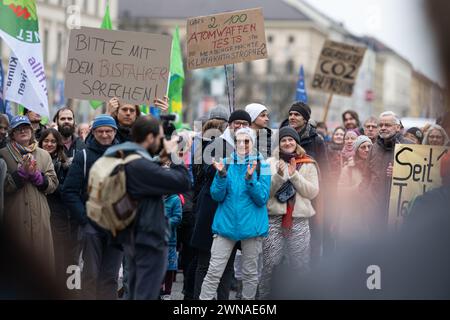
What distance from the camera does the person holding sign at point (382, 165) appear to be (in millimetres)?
10039

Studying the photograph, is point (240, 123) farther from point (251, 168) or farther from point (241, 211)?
point (241, 211)

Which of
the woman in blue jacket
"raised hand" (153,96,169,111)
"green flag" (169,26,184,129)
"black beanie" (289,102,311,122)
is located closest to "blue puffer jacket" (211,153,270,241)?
the woman in blue jacket

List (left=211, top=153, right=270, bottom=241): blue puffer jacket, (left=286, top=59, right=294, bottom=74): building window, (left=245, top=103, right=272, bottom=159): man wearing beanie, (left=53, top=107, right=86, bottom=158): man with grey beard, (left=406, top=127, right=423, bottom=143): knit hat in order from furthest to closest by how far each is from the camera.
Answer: (left=286, top=59, right=294, bottom=74): building window
(left=406, top=127, right=423, bottom=143): knit hat
(left=53, top=107, right=86, bottom=158): man with grey beard
(left=245, top=103, right=272, bottom=159): man wearing beanie
(left=211, top=153, right=270, bottom=241): blue puffer jacket

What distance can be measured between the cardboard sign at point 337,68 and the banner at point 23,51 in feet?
23.7

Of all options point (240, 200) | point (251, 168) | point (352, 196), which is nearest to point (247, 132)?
point (251, 168)

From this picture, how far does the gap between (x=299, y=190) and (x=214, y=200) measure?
0.77 m

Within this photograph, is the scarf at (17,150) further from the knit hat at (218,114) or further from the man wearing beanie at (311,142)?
the man wearing beanie at (311,142)

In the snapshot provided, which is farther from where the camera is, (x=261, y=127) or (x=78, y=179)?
(x=261, y=127)

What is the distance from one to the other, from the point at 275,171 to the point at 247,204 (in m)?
0.64

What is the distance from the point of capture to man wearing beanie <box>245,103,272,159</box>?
952cm

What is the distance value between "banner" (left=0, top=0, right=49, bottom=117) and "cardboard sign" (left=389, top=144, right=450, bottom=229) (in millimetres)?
4021

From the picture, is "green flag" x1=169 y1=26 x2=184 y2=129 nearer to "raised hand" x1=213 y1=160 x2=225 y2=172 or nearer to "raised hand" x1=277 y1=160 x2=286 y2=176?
"raised hand" x1=277 y1=160 x2=286 y2=176

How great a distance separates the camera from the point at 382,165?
33.4 feet
